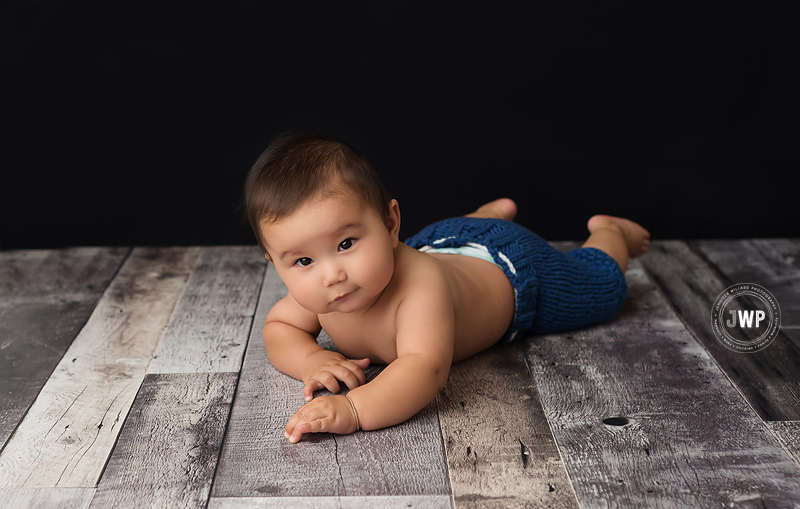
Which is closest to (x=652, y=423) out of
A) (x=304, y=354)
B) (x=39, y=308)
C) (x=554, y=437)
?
(x=554, y=437)

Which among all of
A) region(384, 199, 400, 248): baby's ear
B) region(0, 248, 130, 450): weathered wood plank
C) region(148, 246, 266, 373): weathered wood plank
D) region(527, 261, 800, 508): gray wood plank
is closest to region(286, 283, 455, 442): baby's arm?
region(384, 199, 400, 248): baby's ear

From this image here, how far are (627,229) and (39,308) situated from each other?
55.3 inches

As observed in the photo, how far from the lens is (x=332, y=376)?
1351 mm

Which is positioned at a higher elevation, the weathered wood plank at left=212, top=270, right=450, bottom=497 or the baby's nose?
the baby's nose

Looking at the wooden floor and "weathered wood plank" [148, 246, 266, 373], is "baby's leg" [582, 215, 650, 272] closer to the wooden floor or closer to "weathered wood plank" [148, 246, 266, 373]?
the wooden floor

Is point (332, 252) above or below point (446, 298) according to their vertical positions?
above

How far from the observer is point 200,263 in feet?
6.74

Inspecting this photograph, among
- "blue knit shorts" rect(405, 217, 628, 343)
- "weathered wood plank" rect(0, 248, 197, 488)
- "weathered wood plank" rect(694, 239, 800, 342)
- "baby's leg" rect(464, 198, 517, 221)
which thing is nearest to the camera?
"weathered wood plank" rect(0, 248, 197, 488)

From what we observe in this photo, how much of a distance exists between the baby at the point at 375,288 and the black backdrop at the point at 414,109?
569 millimetres

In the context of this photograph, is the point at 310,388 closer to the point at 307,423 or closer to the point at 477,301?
the point at 307,423

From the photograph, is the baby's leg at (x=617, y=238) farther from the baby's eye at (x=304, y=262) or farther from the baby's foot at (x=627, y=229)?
the baby's eye at (x=304, y=262)

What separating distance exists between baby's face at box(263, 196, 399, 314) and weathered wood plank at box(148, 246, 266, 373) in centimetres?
33

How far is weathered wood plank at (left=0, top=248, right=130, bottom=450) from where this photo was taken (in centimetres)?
143

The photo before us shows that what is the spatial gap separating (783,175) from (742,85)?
0.98ft
